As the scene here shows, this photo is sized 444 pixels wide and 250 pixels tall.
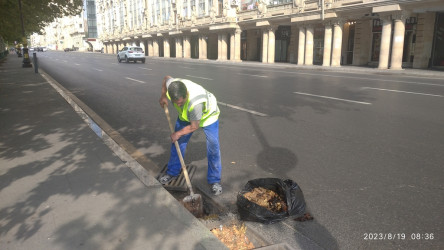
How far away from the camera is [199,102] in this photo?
350 centimetres

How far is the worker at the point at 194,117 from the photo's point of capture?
3421 millimetres

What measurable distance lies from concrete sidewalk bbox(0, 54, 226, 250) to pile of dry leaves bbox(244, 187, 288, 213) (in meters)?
0.76

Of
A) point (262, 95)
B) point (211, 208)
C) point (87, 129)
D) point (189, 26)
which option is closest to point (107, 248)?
point (211, 208)

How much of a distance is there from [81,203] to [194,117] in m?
1.40

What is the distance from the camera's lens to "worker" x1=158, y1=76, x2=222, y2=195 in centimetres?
342

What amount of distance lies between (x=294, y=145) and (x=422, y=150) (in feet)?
6.21

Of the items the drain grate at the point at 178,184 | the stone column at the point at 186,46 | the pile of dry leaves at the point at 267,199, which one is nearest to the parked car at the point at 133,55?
the stone column at the point at 186,46

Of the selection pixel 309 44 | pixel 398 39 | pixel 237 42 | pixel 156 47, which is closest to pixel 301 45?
pixel 309 44

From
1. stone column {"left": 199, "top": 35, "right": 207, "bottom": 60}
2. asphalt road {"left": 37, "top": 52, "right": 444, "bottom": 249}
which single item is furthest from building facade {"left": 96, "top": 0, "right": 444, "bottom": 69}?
asphalt road {"left": 37, "top": 52, "right": 444, "bottom": 249}

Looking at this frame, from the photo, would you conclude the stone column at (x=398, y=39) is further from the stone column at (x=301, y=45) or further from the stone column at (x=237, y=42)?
the stone column at (x=237, y=42)

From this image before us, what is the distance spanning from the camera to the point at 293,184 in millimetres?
3562

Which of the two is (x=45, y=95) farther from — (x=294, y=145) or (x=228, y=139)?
(x=294, y=145)

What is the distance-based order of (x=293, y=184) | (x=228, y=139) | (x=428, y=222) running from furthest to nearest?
(x=228, y=139) < (x=293, y=184) < (x=428, y=222)

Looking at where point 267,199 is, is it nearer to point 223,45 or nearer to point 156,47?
point 223,45
